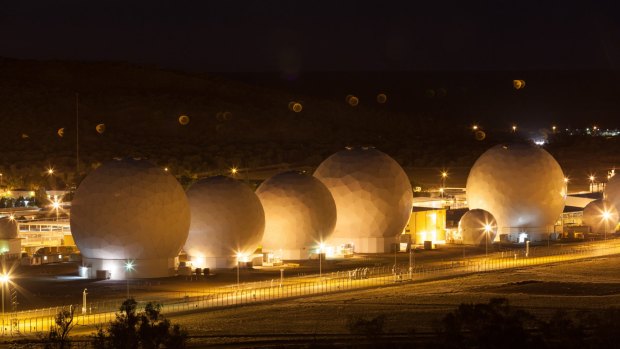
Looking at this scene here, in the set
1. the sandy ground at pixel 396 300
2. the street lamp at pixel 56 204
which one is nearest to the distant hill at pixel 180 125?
the street lamp at pixel 56 204

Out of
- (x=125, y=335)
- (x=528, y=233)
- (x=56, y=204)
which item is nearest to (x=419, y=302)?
(x=125, y=335)

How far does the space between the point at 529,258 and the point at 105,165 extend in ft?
66.5

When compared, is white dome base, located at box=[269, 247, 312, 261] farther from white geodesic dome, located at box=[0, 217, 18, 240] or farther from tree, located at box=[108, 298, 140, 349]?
tree, located at box=[108, 298, 140, 349]

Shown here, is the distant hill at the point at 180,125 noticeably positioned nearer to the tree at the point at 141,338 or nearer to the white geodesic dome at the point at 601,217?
the white geodesic dome at the point at 601,217

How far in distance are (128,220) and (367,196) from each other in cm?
1564

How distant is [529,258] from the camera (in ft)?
198

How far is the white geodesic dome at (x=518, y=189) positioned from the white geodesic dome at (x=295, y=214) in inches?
532

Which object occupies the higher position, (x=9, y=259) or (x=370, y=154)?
(x=370, y=154)

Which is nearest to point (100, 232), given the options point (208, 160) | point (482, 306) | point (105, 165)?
point (105, 165)

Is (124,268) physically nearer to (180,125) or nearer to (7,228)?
(7,228)

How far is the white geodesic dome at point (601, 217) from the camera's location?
2864 inches

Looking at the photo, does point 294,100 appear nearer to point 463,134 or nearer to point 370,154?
point 463,134

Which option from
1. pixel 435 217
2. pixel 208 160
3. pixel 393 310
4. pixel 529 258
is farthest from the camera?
pixel 208 160

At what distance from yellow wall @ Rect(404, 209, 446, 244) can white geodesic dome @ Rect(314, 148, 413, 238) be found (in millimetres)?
4239
